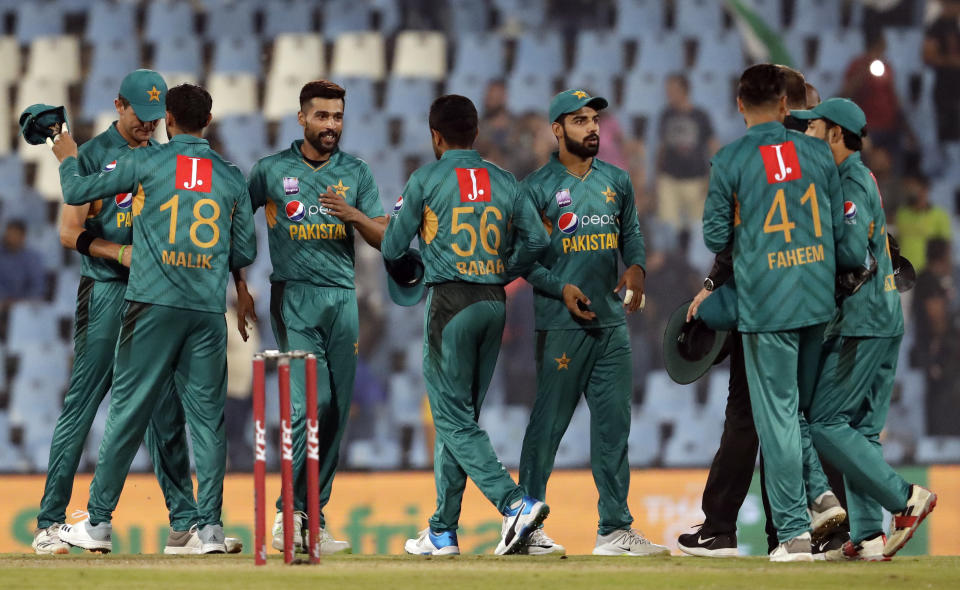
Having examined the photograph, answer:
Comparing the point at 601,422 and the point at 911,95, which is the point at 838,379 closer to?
the point at 601,422

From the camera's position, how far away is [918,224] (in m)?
11.1

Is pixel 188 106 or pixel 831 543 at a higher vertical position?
pixel 188 106

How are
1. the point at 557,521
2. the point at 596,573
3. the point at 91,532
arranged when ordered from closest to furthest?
the point at 596,573 → the point at 91,532 → the point at 557,521

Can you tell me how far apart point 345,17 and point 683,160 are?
326 centimetres

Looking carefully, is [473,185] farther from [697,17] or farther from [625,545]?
[697,17]

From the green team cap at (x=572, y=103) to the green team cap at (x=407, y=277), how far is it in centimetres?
91

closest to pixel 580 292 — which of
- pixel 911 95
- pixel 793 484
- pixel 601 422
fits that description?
pixel 601 422

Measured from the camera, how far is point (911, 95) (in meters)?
11.6

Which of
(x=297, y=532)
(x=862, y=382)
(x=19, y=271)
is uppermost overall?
(x=19, y=271)

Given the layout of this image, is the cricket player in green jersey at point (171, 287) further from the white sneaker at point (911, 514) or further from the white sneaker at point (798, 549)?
the white sneaker at point (911, 514)

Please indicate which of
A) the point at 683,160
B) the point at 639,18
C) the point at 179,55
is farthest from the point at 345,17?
the point at 683,160

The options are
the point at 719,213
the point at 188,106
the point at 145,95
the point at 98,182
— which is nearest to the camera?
the point at 719,213

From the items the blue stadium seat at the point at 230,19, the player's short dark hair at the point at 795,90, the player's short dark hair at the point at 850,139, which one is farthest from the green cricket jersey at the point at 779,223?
the blue stadium seat at the point at 230,19

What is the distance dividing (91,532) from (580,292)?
234 centimetres
